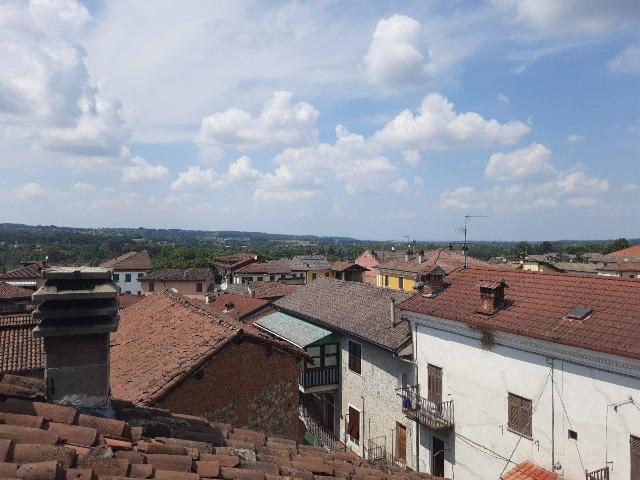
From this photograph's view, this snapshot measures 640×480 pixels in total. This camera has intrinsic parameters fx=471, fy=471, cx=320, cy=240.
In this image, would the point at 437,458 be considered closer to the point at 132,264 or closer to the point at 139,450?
the point at 139,450

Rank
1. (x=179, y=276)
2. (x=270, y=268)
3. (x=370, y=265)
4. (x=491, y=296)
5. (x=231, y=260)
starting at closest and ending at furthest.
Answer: (x=491, y=296), (x=179, y=276), (x=270, y=268), (x=370, y=265), (x=231, y=260)

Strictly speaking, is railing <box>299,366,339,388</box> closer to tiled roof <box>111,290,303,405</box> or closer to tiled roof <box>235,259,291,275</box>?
tiled roof <box>111,290,303,405</box>

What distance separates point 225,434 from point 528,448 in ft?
40.5

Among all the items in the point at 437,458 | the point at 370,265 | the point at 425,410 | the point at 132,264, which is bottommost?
the point at 437,458

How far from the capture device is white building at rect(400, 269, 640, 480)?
12516 mm

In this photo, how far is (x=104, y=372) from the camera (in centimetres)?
514

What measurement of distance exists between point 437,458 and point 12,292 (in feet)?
99.2

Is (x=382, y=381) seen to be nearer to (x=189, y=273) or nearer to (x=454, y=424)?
(x=454, y=424)

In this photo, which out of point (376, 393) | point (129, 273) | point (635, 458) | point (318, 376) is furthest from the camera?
point (129, 273)

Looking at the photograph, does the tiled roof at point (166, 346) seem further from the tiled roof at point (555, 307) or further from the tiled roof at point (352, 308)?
the tiled roof at point (352, 308)

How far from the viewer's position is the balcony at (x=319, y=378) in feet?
80.2

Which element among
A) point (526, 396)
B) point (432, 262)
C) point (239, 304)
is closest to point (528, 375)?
point (526, 396)

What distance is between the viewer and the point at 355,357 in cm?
2338

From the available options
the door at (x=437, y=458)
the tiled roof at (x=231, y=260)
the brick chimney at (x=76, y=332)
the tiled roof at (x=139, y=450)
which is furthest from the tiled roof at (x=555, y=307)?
the tiled roof at (x=231, y=260)
